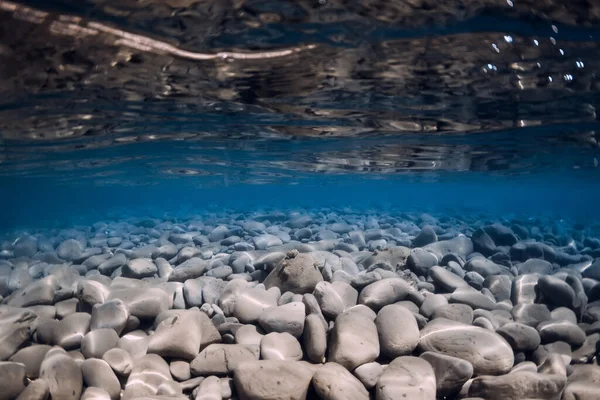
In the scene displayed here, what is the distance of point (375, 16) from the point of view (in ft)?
16.3

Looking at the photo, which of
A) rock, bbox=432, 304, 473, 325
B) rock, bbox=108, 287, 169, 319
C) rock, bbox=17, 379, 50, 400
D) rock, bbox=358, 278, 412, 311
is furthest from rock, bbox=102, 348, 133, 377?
rock, bbox=432, 304, 473, 325

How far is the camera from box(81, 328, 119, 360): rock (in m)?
4.31

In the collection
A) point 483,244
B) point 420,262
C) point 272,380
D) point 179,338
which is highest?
point 272,380

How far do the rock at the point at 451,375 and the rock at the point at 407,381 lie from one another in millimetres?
105

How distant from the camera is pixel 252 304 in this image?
5.16 metres

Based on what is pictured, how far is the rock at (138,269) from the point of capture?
693 centimetres

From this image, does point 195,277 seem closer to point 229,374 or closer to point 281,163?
point 229,374

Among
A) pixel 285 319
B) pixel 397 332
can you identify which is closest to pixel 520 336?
pixel 397 332

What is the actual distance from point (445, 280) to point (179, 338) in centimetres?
427

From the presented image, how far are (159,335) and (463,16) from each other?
5483 millimetres

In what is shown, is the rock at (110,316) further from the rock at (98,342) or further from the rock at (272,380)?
the rock at (272,380)

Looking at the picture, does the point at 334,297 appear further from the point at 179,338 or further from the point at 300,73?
the point at 300,73

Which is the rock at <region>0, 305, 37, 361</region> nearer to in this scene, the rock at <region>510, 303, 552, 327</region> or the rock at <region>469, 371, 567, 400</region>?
the rock at <region>469, 371, 567, 400</region>

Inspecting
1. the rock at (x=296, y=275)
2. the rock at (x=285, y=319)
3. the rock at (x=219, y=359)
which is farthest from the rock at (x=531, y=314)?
the rock at (x=219, y=359)
